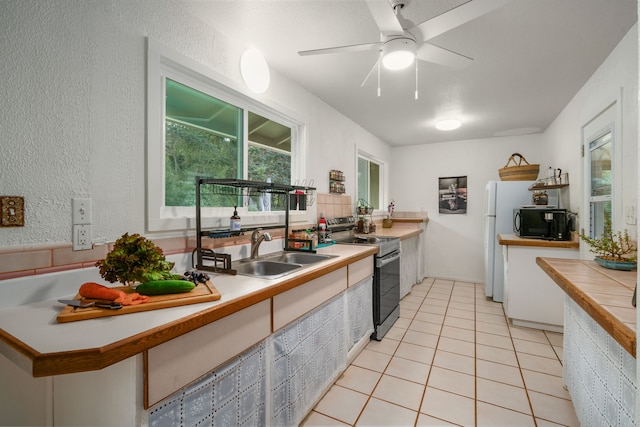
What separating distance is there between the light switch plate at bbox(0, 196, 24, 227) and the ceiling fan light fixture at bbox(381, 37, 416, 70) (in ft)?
5.86

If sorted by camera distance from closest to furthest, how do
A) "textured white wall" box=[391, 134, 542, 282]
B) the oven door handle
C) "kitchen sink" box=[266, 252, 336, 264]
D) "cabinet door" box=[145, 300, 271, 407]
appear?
"cabinet door" box=[145, 300, 271, 407] < "kitchen sink" box=[266, 252, 336, 264] < the oven door handle < "textured white wall" box=[391, 134, 542, 282]

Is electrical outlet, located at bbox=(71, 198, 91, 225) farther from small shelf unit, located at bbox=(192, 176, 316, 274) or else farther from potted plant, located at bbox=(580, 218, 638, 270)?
potted plant, located at bbox=(580, 218, 638, 270)

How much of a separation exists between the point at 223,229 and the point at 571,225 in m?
3.40

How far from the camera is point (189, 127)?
74.5 inches

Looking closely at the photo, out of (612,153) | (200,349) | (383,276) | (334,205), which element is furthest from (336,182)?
(200,349)

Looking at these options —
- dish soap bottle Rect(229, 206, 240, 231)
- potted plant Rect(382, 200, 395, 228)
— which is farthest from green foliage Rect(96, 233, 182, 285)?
potted plant Rect(382, 200, 395, 228)

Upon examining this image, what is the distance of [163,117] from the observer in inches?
66.0

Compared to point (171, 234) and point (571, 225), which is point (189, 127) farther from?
point (571, 225)

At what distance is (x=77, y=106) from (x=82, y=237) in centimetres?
56

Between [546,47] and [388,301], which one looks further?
[388,301]

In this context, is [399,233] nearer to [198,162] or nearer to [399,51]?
[399,51]

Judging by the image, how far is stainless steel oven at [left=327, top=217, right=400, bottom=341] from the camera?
2.70 m

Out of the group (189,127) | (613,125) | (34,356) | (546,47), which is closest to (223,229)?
(189,127)

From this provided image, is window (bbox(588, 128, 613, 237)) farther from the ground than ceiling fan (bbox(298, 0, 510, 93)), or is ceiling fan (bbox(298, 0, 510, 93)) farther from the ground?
ceiling fan (bbox(298, 0, 510, 93))
